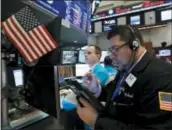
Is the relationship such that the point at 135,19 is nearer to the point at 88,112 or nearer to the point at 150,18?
the point at 150,18

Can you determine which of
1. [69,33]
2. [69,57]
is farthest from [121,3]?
[69,33]

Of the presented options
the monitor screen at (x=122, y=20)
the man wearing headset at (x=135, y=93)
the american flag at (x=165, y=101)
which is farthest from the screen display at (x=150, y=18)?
the american flag at (x=165, y=101)

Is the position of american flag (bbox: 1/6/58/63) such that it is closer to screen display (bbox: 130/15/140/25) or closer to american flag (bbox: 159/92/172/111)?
american flag (bbox: 159/92/172/111)

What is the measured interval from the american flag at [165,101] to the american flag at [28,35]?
2.74 feet

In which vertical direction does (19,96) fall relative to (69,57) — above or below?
below

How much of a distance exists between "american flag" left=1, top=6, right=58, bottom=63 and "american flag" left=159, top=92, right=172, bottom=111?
0.83m

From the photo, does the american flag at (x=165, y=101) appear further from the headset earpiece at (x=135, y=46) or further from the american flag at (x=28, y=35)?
the american flag at (x=28, y=35)

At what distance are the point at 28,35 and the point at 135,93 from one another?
2.84 ft

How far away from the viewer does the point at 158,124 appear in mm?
1201

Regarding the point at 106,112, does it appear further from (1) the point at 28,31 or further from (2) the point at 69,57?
(2) the point at 69,57

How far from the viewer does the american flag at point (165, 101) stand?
1.18m

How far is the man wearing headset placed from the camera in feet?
3.97

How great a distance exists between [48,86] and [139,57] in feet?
2.33

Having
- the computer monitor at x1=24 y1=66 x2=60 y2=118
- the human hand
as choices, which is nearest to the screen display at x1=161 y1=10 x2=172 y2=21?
the computer monitor at x1=24 y1=66 x2=60 y2=118
